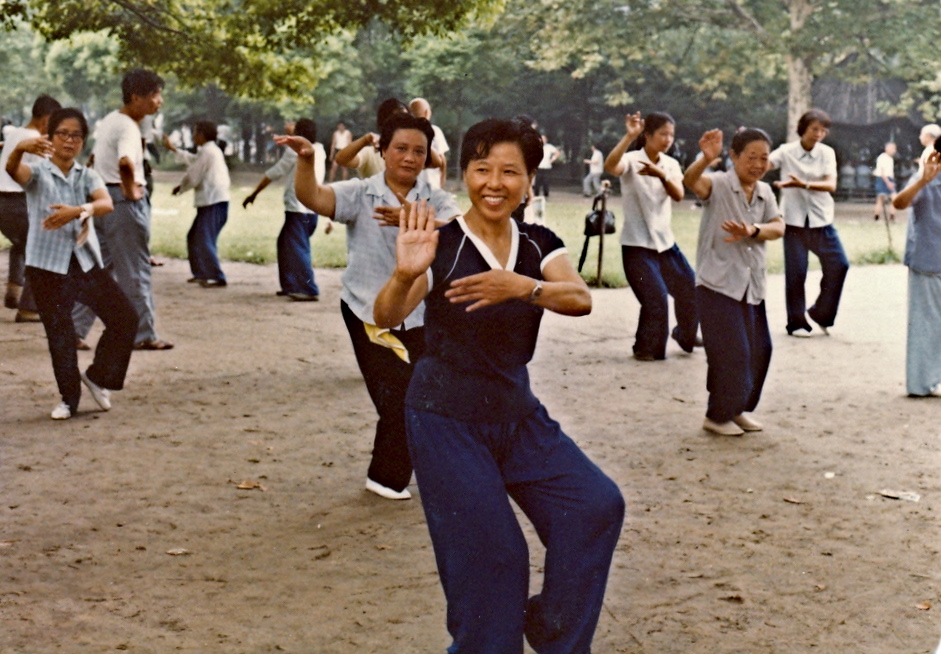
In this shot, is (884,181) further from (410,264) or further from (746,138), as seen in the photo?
(410,264)

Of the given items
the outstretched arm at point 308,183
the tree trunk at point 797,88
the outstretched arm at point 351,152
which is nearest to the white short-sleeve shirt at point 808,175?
the outstretched arm at point 351,152

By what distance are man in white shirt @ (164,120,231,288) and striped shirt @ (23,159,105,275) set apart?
250 inches

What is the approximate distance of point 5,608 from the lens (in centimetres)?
471

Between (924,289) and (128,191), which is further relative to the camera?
(128,191)

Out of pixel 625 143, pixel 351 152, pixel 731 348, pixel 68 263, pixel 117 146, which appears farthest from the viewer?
pixel 117 146

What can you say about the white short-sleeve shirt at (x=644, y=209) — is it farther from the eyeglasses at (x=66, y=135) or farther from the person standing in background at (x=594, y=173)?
the person standing in background at (x=594, y=173)

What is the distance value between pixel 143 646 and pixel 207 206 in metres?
10.6

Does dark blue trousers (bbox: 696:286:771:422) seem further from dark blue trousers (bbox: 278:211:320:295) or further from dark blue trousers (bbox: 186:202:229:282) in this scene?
dark blue trousers (bbox: 186:202:229:282)

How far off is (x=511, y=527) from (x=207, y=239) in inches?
456

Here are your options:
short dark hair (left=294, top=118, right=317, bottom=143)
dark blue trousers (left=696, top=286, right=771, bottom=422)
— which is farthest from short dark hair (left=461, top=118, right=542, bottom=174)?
short dark hair (left=294, top=118, right=317, bottom=143)

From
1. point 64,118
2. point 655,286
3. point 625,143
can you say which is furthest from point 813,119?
point 64,118

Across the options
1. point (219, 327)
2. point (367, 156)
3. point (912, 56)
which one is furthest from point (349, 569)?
point (912, 56)

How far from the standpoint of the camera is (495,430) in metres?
3.64

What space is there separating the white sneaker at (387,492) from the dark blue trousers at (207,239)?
857cm
